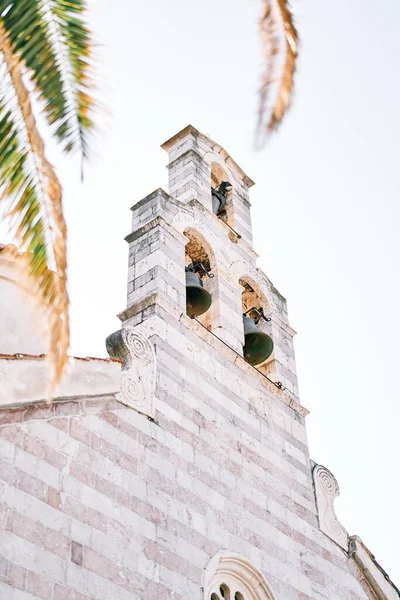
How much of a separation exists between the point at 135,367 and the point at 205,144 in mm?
5431

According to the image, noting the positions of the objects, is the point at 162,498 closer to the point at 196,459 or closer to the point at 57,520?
the point at 196,459

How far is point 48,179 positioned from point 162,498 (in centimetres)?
503

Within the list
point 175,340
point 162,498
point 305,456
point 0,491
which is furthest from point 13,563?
point 305,456

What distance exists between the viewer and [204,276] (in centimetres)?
1296

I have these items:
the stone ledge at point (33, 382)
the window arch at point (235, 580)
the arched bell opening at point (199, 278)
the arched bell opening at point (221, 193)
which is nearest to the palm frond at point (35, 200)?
the stone ledge at point (33, 382)

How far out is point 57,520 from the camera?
Result: 8070 mm

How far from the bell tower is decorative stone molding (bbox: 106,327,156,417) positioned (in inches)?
5.1

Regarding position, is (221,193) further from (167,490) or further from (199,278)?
(167,490)

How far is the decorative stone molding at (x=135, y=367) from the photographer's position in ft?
32.2

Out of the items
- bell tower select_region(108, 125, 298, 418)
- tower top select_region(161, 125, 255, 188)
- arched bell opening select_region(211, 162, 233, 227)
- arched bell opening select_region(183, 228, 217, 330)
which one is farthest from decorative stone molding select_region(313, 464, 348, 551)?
tower top select_region(161, 125, 255, 188)

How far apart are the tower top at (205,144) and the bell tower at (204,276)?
0.05ft

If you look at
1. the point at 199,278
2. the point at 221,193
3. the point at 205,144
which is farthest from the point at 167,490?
the point at 205,144

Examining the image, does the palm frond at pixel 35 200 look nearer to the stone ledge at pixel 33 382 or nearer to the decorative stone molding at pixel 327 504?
the stone ledge at pixel 33 382

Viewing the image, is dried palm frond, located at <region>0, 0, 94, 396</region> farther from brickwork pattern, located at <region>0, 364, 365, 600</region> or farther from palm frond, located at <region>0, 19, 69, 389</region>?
brickwork pattern, located at <region>0, 364, 365, 600</region>
